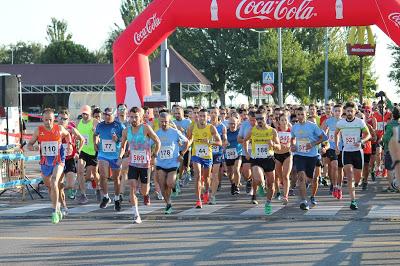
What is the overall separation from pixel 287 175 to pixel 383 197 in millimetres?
2627

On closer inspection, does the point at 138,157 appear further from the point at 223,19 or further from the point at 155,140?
the point at 223,19

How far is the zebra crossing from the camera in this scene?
1323cm

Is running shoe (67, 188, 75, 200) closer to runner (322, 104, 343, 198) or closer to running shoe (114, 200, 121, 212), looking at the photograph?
running shoe (114, 200, 121, 212)

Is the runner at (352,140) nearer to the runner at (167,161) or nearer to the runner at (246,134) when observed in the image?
the runner at (246,134)

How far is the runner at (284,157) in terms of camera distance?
47.6 ft

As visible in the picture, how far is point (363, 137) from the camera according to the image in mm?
14492

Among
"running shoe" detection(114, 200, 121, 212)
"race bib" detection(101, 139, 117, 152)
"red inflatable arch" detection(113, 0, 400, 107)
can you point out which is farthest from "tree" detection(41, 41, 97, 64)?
"running shoe" detection(114, 200, 121, 212)

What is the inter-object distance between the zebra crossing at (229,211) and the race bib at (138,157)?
0.99m


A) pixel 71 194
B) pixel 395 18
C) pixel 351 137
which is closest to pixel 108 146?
pixel 71 194

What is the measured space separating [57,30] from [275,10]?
94.6m

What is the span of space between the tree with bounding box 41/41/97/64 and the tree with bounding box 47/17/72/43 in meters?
14.0

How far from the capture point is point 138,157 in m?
13.2

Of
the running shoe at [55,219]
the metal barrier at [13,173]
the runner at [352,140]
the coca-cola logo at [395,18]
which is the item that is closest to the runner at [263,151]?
the runner at [352,140]

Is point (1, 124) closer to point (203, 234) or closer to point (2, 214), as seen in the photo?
point (2, 214)
